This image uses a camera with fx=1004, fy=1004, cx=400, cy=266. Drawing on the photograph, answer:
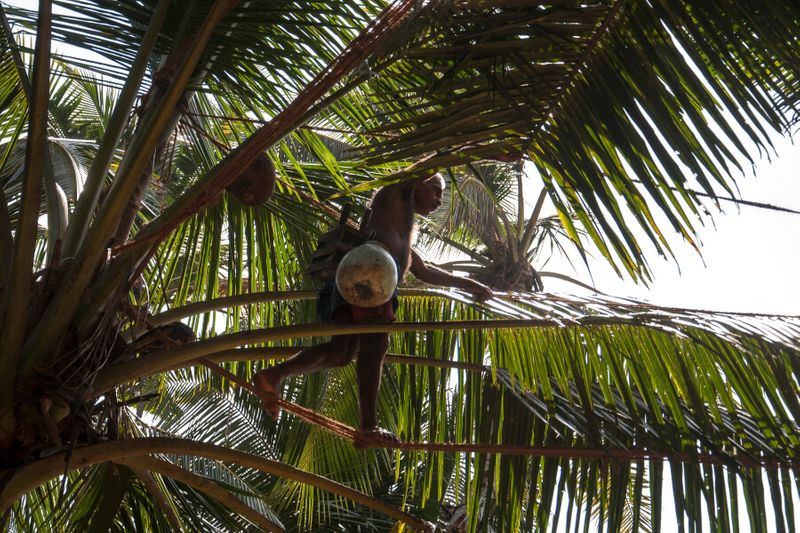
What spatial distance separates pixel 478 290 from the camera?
3.37 meters

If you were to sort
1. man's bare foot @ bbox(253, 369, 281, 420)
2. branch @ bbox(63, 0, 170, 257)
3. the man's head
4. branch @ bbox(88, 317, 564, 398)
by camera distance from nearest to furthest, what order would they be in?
branch @ bbox(88, 317, 564, 398) → branch @ bbox(63, 0, 170, 257) → man's bare foot @ bbox(253, 369, 281, 420) → the man's head

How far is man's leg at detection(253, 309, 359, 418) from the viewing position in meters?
3.37

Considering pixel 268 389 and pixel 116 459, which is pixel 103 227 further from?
pixel 268 389

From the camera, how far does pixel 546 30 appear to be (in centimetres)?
283

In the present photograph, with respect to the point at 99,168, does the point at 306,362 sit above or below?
below

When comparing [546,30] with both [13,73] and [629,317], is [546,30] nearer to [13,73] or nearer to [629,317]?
[629,317]

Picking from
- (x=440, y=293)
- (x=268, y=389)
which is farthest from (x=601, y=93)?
(x=268, y=389)

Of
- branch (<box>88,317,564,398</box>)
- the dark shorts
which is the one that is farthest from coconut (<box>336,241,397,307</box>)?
the dark shorts

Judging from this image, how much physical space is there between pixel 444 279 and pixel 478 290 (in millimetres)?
402

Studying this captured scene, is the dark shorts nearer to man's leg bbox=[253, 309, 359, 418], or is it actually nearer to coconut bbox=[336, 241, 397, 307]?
man's leg bbox=[253, 309, 359, 418]

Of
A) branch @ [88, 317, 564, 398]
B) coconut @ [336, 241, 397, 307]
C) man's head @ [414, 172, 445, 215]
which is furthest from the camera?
man's head @ [414, 172, 445, 215]

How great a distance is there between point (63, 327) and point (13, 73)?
1976 mm

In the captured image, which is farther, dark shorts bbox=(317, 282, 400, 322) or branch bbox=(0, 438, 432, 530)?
dark shorts bbox=(317, 282, 400, 322)

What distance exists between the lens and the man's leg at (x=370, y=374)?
11.1 feet
